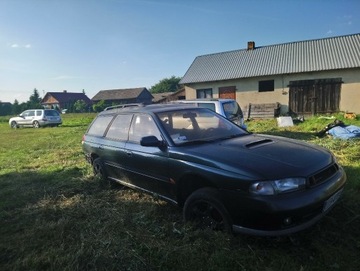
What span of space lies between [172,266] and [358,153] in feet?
20.1

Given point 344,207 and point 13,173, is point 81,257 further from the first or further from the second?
point 13,173

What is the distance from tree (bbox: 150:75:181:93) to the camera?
91.1 meters

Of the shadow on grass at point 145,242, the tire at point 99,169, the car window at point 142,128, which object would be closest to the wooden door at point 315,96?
the shadow on grass at point 145,242

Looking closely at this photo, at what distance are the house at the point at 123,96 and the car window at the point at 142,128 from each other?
2281 inches

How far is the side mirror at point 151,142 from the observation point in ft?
13.1

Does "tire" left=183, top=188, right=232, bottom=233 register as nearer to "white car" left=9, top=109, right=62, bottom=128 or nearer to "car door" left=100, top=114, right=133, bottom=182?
"car door" left=100, top=114, right=133, bottom=182

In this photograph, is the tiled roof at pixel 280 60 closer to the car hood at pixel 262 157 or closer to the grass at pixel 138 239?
the grass at pixel 138 239

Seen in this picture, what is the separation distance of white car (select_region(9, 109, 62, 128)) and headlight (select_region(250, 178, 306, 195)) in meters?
25.3

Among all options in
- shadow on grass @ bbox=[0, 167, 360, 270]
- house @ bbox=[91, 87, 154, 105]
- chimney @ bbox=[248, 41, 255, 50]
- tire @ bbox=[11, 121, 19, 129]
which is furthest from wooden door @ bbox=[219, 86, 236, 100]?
house @ bbox=[91, 87, 154, 105]

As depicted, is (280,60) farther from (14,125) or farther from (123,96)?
(123,96)

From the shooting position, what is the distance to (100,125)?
19.9 feet

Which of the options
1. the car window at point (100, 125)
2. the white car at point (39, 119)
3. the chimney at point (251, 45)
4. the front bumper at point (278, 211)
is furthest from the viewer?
the white car at point (39, 119)

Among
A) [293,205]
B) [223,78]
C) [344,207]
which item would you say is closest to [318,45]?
[223,78]

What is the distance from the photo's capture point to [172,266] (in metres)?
3.10
